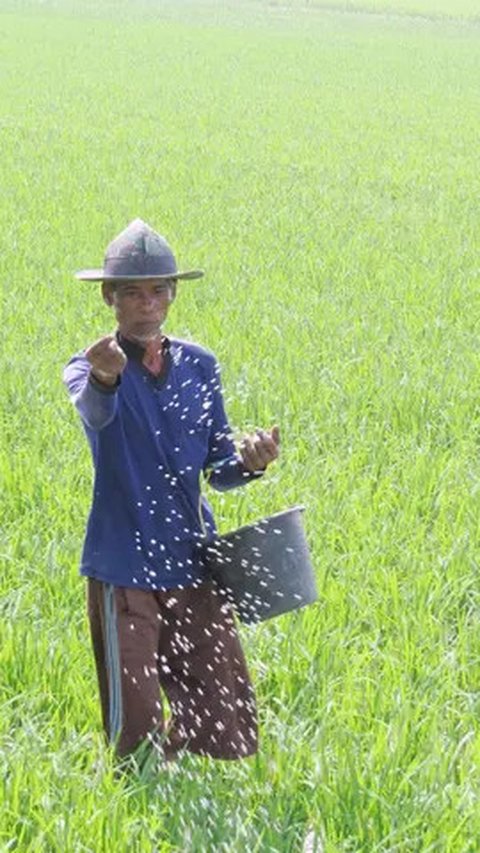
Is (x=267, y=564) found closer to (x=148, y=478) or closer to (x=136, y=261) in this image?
(x=148, y=478)

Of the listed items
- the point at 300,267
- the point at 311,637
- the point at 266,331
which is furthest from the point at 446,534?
the point at 300,267

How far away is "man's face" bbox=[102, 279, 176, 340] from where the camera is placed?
→ 2.57m

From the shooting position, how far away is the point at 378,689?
3.02 metres

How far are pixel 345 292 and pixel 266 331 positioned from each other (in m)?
1.17

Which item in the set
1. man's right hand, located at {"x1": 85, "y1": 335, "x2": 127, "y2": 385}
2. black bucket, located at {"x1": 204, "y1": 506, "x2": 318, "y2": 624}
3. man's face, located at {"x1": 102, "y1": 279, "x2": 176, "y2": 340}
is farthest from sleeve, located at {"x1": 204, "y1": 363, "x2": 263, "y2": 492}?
man's right hand, located at {"x1": 85, "y1": 335, "x2": 127, "y2": 385}

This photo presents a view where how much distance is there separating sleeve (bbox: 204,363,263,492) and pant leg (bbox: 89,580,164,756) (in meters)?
0.26

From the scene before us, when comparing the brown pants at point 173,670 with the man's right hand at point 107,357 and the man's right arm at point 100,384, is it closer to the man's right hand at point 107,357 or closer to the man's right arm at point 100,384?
the man's right arm at point 100,384

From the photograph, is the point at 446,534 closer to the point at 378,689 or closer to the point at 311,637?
the point at 311,637

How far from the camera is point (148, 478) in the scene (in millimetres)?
2658

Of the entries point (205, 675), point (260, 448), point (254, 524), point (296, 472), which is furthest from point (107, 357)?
point (296, 472)

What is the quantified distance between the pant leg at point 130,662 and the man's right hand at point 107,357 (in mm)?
414

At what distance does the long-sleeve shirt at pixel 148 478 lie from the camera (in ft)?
8.62

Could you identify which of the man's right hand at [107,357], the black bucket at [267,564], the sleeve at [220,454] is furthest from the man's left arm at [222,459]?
the man's right hand at [107,357]

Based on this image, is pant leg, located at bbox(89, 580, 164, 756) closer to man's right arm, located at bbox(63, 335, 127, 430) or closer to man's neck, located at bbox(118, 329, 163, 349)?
man's right arm, located at bbox(63, 335, 127, 430)
